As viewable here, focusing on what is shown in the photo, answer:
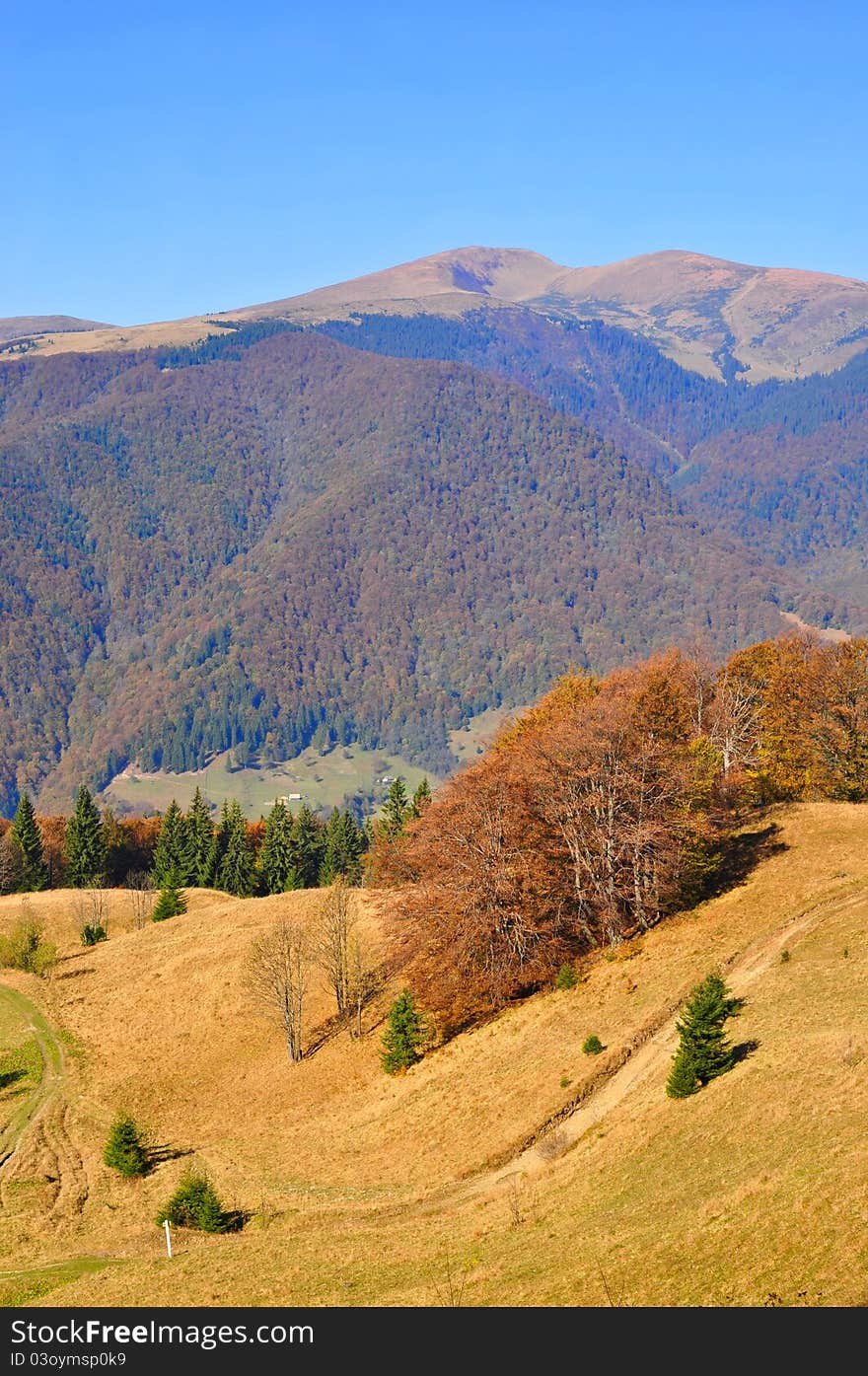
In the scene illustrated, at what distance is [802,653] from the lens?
105250mm

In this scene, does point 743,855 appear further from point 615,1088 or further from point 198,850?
point 198,850

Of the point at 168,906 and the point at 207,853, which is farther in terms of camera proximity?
the point at 207,853

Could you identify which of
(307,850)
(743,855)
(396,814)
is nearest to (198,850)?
(307,850)

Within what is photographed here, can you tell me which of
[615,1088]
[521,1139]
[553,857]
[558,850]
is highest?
[558,850]

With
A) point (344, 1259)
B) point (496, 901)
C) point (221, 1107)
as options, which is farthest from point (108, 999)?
point (344, 1259)

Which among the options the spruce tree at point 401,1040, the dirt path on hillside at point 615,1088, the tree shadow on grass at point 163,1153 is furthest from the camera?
the spruce tree at point 401,1040

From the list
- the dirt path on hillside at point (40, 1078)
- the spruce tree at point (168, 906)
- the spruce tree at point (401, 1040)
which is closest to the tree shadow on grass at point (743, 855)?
the spruce tree at point (401, 1040)

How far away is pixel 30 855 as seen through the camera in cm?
13412

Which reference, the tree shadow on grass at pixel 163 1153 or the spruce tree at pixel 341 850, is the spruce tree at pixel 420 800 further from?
the tree shadow on grass at pixel 163 1153

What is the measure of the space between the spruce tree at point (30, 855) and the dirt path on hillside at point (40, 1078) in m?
42.5

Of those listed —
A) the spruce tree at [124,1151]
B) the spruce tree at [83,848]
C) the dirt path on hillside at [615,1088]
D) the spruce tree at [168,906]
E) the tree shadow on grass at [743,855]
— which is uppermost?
the tree shadow on grass at [743,855]

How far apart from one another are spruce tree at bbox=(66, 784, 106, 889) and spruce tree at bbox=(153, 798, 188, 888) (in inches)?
294

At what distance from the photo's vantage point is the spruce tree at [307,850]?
5354 inches

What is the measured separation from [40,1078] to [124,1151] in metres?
18.6
